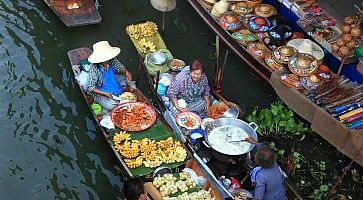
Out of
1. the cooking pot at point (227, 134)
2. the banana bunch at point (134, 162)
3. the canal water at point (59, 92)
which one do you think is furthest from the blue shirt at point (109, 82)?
the cooking pot at point (227, 134)

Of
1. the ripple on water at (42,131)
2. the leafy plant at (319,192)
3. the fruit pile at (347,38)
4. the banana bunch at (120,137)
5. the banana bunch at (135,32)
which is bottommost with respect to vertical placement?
the leafy plant at (319,192)

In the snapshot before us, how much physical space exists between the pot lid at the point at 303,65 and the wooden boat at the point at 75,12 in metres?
4.59

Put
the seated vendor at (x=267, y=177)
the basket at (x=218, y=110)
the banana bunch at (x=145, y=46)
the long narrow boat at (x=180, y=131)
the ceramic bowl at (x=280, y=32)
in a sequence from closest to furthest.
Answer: the seated vendor at (x=267, y=177)
the long narrow boat at (x=180, y=131)
the basket at (x=218, y=110)
the banana bunch at (x=145, y=46)
the ceramic bowl at (x=280, y=32)

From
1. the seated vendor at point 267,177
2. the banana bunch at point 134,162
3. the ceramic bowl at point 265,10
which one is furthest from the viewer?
the ceramic bowl at point 265,10

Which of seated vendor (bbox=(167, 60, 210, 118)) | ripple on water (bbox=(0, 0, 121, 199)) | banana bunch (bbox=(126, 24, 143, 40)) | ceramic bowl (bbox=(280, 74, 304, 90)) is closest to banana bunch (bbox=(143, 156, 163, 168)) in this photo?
ripple on water (bbox=(0, 0, 121, 199))

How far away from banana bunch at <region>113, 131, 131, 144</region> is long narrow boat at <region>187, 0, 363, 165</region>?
3.33 meters

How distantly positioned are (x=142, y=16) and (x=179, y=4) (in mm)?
1091

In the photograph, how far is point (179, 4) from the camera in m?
12.8

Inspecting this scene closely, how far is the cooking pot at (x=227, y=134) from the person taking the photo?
7.85 meters

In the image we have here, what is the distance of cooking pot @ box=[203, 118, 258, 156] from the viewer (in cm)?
785

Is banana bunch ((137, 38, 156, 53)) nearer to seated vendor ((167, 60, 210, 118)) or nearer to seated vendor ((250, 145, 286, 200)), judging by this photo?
seated vendor ((167, 60, 210, 118))

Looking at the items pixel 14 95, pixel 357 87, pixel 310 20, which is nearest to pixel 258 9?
pixel 310 20

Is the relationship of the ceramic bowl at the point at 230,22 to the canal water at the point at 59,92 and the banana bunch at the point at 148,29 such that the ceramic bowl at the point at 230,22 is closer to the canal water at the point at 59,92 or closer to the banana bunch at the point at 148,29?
the canal water at the point at 59,92

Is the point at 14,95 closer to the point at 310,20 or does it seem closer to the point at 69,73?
the point at 69,73
